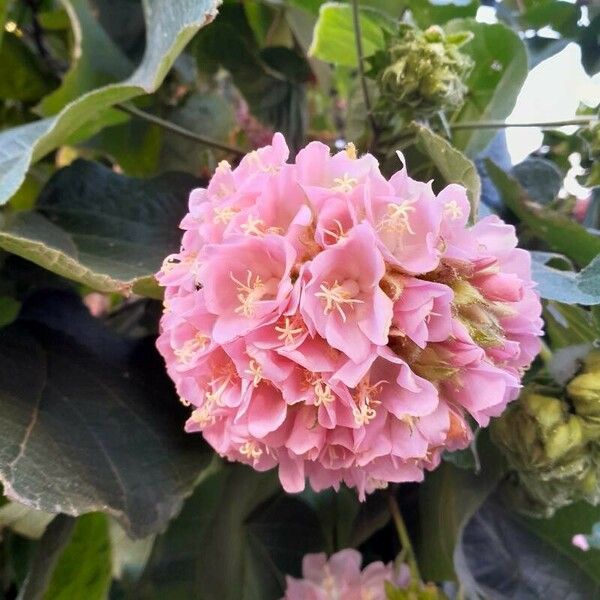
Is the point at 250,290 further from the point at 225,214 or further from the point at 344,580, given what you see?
the point at 344,580

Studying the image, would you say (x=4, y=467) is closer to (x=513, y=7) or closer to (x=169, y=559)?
(x=169, y=559)

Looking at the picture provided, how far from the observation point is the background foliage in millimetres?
266

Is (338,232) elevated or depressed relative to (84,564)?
elevated

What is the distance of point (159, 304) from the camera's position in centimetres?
36

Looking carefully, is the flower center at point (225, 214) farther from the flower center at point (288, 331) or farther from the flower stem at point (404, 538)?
the flower stem at point (404, 538)

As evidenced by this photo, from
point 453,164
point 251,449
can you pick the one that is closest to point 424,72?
point 453,164

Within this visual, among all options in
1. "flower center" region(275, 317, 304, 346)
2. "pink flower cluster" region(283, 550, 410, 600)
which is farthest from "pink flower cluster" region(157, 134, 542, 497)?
"pink flower cluster" region(283, 550, 410, 600)

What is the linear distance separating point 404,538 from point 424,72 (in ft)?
0.62

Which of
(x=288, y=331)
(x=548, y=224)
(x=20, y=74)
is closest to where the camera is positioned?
(x=288, y=331)

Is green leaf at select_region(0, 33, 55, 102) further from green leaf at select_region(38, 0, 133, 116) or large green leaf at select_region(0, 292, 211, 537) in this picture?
large green leaf at select_region(0, 292, 211, 537)

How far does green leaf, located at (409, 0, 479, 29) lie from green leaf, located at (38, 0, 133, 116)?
0.16 metres

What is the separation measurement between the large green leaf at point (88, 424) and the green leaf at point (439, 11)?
214 mm

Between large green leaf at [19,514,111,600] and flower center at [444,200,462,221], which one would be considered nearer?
flower center at [444,200,462,221]

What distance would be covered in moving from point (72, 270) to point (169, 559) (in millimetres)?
178
